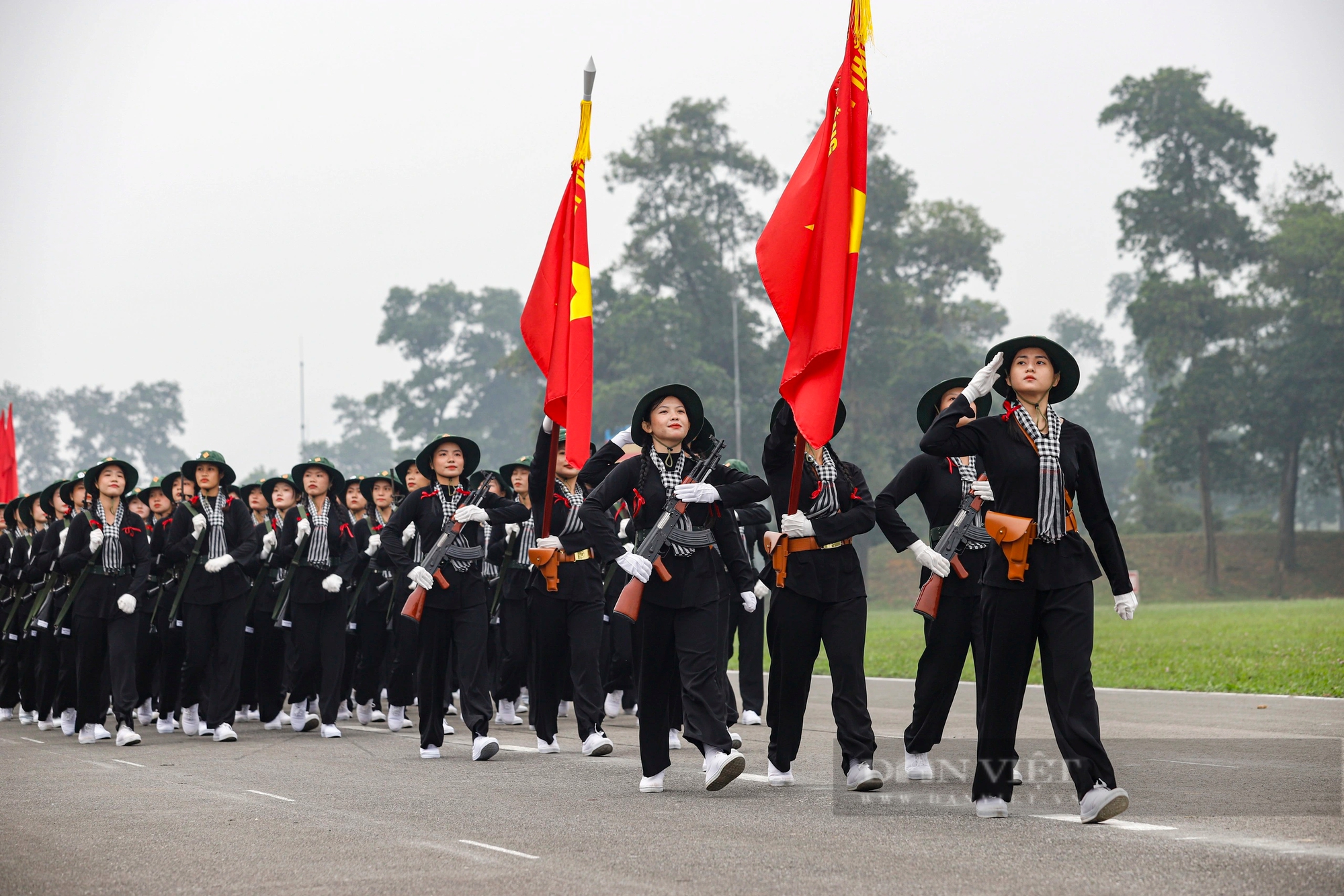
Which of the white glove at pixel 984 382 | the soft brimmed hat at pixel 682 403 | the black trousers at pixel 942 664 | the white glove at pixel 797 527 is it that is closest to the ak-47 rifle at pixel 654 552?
the soft brimmed hat at pixel 682 403

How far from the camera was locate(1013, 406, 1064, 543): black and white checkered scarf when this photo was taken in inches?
280

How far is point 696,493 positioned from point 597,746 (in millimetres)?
2856

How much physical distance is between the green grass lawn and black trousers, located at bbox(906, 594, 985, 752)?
6.30 m

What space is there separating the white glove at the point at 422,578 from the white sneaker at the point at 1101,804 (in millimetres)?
5249

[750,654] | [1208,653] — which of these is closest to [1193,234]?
[1208,653]

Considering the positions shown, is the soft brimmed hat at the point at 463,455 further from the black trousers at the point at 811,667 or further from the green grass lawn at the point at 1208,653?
the green grass lawn at the point at 1208,653

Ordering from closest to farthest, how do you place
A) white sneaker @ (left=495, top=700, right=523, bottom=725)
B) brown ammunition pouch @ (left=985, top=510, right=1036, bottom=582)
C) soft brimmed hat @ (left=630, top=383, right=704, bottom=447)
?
brown ammunition pouch @ (left=985, top=510, right=1036, bottom=582) → soft brimmed hat @ (left=630, top=383, right=704, bottom=447) → white sneaker @ (left=495, top=700, right=523, bottom=725)

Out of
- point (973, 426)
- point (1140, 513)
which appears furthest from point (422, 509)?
point (1140, 513)

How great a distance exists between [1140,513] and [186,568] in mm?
58149

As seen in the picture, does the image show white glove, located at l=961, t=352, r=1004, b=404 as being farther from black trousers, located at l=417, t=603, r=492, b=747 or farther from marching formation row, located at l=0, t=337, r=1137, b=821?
black trousers, located at l=417, t=603, r=492, b=747

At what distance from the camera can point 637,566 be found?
27.3 ft

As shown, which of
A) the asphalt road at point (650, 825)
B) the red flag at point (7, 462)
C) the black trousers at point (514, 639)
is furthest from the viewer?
the red flag at point (7, 462)

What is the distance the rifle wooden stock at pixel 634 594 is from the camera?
27.9 ft

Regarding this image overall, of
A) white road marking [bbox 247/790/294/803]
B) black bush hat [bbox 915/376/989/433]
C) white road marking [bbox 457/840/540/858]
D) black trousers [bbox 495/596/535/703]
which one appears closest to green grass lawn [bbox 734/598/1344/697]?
black trousers [bbox 495/596/535/703]
